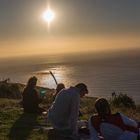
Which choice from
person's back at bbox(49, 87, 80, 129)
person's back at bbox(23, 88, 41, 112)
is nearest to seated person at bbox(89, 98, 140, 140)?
person's back at bbox(49, 87, 80, 129)

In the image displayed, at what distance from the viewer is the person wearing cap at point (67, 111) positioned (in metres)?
11.6

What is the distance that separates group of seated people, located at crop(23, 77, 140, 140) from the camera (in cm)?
943

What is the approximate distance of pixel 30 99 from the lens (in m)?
16.4

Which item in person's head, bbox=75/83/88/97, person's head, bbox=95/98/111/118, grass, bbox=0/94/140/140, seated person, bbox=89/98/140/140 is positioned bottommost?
grass, bbox=0/94/140/140

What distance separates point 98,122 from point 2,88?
1992cm

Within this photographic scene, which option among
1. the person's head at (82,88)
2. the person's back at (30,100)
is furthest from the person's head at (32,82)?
the person's head at (82,88)

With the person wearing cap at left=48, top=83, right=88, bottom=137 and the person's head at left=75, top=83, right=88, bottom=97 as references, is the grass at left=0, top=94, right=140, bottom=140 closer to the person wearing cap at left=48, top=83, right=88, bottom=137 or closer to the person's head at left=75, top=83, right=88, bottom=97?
the person wearing cap at left=48, top=83, right=88, bottom=137

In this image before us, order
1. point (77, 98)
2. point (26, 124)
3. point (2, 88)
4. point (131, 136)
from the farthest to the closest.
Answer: point (2, 88) → point (26, 124) → point (77, 98) → point (131, 136)

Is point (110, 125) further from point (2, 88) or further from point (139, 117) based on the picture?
point (2, 88)

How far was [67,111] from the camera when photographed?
1203cm

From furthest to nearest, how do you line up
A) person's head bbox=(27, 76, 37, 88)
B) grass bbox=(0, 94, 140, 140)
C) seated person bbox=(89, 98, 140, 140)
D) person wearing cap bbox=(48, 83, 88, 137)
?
person's head bbox=(27, 76, 37, 88) → grass bbox=(0, 94, 140, 140) → person wearing cap bbox=(48, 83, 88, 137) → seated person bbox=(89, 98, 140, 140)

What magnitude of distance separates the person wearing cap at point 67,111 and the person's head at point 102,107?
199 centimetres

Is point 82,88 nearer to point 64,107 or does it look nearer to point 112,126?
point 64,107

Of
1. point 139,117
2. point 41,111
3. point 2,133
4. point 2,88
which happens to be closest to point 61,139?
point 2,133
